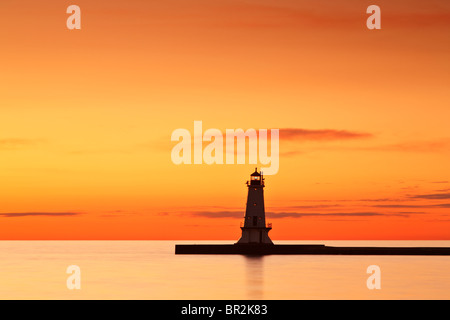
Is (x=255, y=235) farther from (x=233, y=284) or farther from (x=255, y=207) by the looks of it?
(x=233, y=284)

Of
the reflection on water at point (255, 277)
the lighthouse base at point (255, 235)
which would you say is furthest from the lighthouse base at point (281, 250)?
the reflection on water at point (255, 277)

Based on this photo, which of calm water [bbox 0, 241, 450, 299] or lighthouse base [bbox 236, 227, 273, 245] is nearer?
calm water [bbox 0, 241, 450, 299]

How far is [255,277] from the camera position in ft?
220

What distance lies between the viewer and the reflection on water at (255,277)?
2081 inches

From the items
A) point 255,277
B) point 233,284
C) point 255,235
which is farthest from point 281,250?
point 233,284

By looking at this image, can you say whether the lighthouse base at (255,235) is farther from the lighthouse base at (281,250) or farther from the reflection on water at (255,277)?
the reflection on water at (255,277)

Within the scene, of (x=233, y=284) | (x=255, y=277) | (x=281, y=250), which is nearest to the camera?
(x=233, y=284)

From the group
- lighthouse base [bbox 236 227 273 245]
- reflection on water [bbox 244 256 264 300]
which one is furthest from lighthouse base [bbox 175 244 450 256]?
reflection on water [bbox 244 256 264 300]

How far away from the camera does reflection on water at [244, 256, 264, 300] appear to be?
52847 millimetres

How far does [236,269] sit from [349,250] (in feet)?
115

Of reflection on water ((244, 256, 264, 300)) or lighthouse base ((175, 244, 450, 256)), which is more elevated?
lighthouse base ((175, 244, 450, 256))

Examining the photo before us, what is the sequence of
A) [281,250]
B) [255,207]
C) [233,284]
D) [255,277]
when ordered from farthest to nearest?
[281,250] → [255,207] → [255,277] → [233,284]

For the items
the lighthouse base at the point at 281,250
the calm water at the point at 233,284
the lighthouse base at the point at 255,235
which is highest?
the lighthouse base at the point at 255,235

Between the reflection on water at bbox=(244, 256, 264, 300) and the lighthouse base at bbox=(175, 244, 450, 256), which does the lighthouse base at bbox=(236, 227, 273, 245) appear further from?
the reflection on water at bbox=(244, 256, 264, 300)
